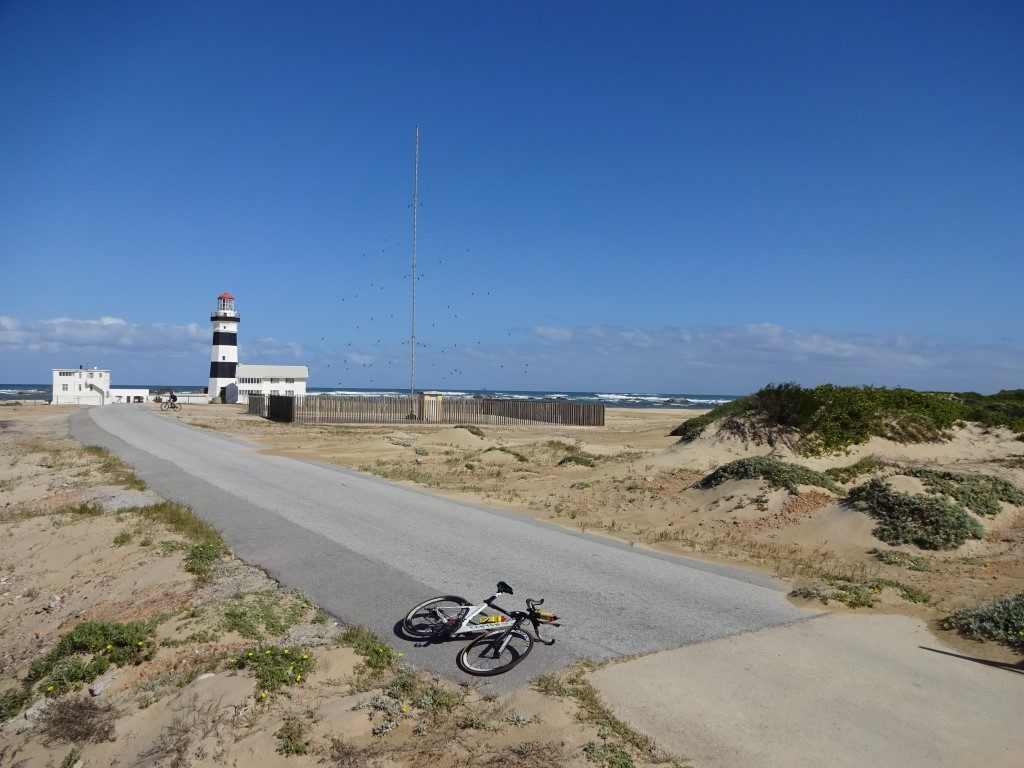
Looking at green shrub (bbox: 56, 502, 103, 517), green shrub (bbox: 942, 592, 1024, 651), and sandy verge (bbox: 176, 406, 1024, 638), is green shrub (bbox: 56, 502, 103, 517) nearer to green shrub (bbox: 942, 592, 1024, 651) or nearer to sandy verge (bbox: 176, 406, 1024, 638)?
sandy verge (bbox: 176, 406, 1024, 638)

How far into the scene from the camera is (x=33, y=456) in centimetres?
2291

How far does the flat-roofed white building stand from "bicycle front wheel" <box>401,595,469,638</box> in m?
63.0

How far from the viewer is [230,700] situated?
5.63m

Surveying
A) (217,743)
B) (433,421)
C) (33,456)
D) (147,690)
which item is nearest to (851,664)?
(217,743)

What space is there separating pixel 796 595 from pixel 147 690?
21.6 ft

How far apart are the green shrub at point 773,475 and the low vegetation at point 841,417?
3.61 meters

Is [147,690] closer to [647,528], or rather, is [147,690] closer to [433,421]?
[647,528]

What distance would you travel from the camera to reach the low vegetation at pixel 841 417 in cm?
1727

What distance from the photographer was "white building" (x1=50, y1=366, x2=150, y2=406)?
63.0 m

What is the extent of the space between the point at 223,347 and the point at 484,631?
213 ft

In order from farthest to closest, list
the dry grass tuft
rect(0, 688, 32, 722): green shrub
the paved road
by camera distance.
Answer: the paved road
rect(0, 688, 32, 722): green shrub
the dry grass tuft

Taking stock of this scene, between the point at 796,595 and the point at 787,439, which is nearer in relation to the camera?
the point at 796,595

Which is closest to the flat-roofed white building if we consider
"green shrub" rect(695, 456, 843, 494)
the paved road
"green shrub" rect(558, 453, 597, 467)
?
"green shrub" rect(558, 453, 597, 467)

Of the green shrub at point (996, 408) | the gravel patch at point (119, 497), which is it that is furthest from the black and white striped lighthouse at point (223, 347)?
the green shrub at point (996, 408)
